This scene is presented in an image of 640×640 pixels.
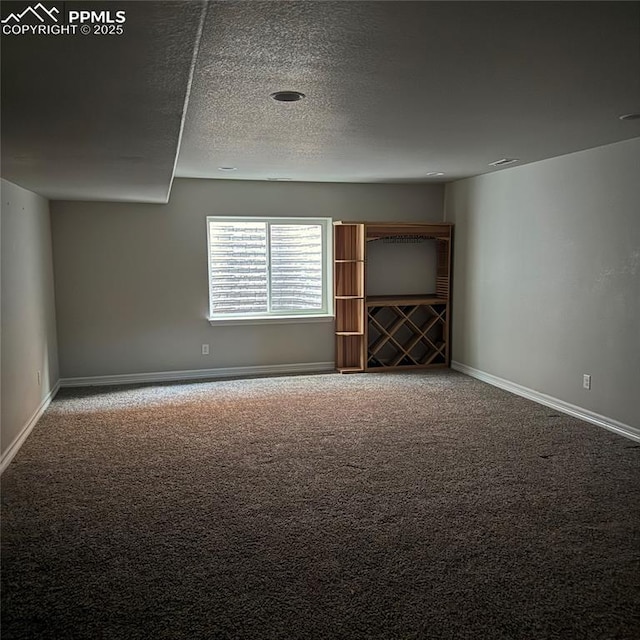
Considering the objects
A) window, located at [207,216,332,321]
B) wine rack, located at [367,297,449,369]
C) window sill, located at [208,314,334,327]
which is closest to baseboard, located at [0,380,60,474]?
window sill, located at [208,314,334,327]

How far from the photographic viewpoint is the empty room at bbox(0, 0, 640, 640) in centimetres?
215

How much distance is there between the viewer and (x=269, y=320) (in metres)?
6.62

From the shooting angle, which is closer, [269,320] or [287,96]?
[287,96]

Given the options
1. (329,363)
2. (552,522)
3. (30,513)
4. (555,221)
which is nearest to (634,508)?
(552,522)

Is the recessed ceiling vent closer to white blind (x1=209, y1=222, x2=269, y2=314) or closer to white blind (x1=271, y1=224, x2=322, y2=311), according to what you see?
white blind (x1=271, y1=224, x2=322, y2=311)

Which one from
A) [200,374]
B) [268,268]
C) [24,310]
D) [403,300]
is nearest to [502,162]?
[403,300]

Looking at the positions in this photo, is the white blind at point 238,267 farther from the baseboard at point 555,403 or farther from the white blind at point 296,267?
the baseboard at point 555,403

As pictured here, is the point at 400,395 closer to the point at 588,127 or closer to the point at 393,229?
the point at 393,229

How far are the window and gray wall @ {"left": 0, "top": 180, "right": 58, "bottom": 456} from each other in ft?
5.55

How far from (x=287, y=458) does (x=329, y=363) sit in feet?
9.86

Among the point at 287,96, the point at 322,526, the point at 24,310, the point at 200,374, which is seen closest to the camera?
the point at 287,96

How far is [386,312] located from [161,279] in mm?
2604

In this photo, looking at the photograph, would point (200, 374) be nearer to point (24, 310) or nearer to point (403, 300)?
point (24, 310)

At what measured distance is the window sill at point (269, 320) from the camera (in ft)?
21.2
